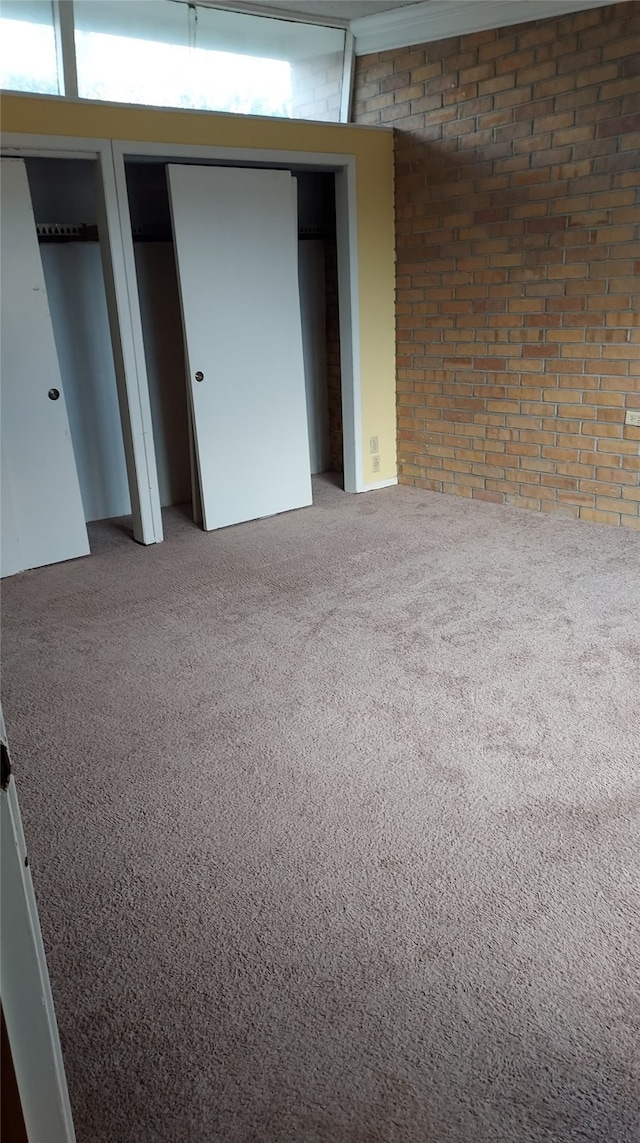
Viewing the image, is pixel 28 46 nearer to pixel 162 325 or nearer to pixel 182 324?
pixel 182 324

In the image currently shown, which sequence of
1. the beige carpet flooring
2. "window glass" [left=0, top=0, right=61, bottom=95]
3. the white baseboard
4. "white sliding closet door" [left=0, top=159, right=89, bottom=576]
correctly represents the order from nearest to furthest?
the beige carpet flooring
"window glass" [left=0, top=0, right=61, bottom=95]
"white sliding closet door" [left=0, top=159, right=89, bottom=576]
the white baseboard

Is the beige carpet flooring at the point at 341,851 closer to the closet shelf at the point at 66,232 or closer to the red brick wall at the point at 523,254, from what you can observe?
the red brick wall at the point at 523,254

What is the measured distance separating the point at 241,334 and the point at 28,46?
170 centimetres

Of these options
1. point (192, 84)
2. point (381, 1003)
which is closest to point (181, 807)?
point (381, 1003)

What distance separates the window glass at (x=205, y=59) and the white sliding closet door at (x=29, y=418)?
0.76m

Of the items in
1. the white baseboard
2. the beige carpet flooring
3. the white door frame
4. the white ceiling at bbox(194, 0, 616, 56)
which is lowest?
the beige carpet flooring

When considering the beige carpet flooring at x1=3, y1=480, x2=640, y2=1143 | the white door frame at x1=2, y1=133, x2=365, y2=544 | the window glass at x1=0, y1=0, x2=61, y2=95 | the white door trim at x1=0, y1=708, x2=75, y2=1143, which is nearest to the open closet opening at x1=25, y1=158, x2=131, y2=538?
the white door frame at x1=2, y1=133, x2=365, y2=544

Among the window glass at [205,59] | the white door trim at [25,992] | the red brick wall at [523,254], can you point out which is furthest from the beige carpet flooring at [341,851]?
the window glass at [205,59]

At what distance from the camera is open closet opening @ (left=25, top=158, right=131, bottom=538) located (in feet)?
15.0

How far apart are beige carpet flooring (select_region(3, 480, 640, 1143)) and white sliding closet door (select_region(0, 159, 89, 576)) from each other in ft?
1.66

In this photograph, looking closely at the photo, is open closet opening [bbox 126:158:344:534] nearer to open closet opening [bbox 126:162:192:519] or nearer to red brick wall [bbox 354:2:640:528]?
open closet opening [bbox 126:162:192:519]

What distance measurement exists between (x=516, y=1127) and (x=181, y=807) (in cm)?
121

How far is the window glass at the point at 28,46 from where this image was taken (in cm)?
367

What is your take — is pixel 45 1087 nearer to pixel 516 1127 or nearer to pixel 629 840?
pixel 516 1127
